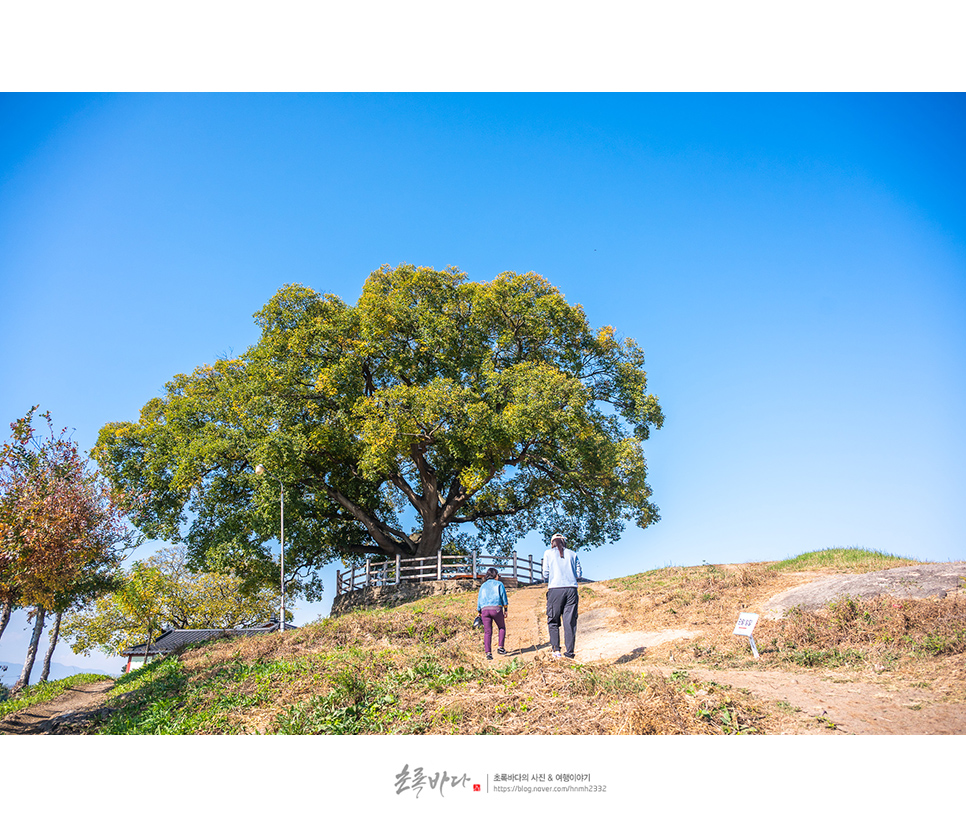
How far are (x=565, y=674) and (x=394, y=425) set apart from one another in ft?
45.9

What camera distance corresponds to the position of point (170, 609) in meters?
37.2

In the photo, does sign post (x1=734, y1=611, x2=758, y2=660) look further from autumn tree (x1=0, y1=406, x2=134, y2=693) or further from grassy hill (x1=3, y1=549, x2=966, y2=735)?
autumn tree (x1=0, y1=406, x2=134, y2=693)

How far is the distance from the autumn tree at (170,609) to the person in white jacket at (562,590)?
31.6m

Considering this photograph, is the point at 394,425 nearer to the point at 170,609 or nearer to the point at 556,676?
the point at 556,676

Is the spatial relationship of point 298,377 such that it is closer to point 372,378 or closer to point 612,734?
point 372,378

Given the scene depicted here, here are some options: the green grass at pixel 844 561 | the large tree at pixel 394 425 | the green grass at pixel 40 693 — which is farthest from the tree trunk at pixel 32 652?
the green grass at pixel 844 561

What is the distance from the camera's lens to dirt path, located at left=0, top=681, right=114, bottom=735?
938 cm

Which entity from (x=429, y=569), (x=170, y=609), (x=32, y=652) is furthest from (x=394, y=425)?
(x=170, y=609)

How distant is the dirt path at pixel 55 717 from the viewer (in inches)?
369

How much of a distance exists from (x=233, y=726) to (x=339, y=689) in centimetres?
122

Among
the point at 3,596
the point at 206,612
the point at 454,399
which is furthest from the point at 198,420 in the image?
the point at 206,612

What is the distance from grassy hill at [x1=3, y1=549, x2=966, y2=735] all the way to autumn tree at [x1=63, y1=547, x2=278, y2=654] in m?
27.3

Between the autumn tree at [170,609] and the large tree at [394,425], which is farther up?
the large tree at [394,425]

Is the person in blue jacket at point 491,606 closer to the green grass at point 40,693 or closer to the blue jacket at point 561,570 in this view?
the blue jacket at point 561,570
